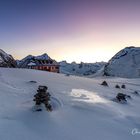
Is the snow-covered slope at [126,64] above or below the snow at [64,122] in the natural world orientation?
above

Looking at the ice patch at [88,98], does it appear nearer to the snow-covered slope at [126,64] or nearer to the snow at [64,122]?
the snow at [64,122]

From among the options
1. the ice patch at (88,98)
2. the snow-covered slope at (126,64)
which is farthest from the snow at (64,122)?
the snow-covered slope at (126,64)

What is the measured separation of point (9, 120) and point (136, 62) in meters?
83.2

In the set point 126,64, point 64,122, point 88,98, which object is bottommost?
point 64,122

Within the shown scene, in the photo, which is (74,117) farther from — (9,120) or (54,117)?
(9,120)

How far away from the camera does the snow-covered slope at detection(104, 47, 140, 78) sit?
3039 inches

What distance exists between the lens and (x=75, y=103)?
718cm

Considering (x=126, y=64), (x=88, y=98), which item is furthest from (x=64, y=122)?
(x=126, y=64)

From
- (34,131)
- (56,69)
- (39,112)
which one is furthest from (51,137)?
(56,69)

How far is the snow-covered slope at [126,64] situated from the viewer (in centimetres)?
7719

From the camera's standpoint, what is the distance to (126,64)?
84.4m

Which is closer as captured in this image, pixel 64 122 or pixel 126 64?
pixel 64 122

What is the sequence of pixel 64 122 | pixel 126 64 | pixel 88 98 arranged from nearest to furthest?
1. pixel 64 122
2. pixel 88 98
3. pixel 126 64

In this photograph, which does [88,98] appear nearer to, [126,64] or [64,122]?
[64,122]
